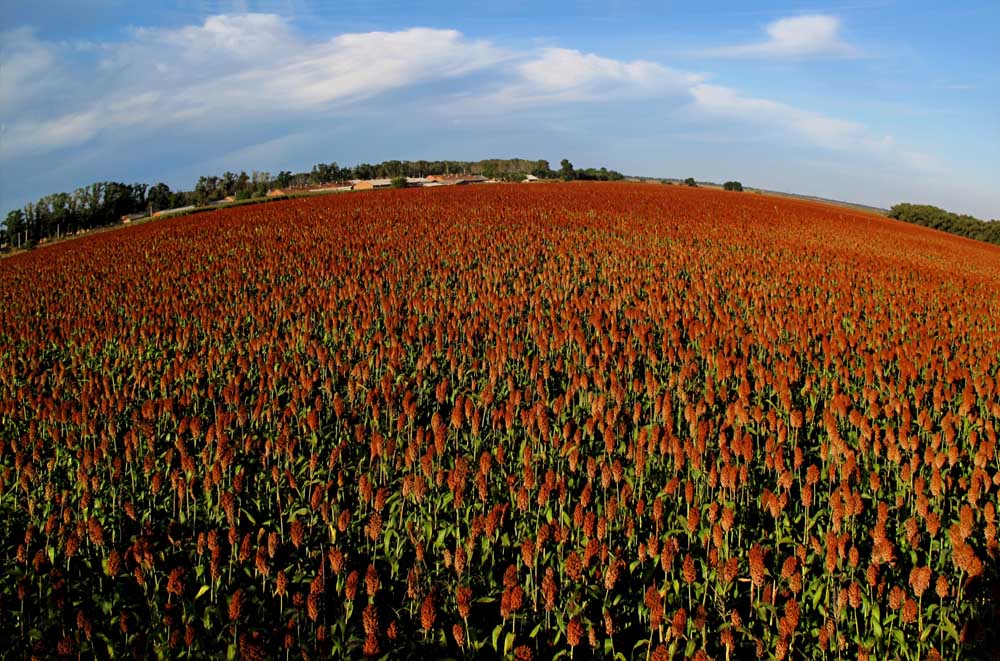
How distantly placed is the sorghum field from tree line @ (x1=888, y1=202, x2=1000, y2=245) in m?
64.2

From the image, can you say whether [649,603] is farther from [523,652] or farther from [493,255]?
[493,255]

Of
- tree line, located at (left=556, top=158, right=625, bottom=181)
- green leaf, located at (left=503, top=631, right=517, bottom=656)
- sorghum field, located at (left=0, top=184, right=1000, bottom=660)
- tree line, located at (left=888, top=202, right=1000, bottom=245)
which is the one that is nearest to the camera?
green leaf, located at (left=503, top=631, right=517, bottom=656)

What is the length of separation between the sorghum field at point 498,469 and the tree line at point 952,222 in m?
64.2

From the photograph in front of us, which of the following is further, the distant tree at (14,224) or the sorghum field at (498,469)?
the distant tree at (14,224)

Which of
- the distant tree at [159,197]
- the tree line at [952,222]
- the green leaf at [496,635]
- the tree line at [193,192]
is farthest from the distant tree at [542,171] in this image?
the green leaf at [496,635]

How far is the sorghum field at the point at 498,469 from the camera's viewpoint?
4.03 meters

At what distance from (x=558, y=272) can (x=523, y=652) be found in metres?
14.0

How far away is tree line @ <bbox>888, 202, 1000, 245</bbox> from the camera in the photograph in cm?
6544

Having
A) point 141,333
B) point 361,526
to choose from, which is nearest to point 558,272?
point 141,333

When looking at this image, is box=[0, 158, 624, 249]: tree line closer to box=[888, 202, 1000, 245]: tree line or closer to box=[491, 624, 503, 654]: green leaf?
box=[888, 202, 1000, 245]: tree line

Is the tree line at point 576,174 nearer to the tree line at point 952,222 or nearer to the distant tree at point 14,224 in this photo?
the tree line at point 952,222

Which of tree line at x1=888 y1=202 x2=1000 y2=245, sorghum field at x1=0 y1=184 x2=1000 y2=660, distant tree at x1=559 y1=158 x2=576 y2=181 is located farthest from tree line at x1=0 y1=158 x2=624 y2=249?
sorghum field at x1=0 y1=184 x2=1000 y2=660

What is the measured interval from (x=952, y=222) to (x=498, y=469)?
82193 millimetres

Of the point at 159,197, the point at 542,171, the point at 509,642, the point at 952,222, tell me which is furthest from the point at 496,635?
the point at 159,197
